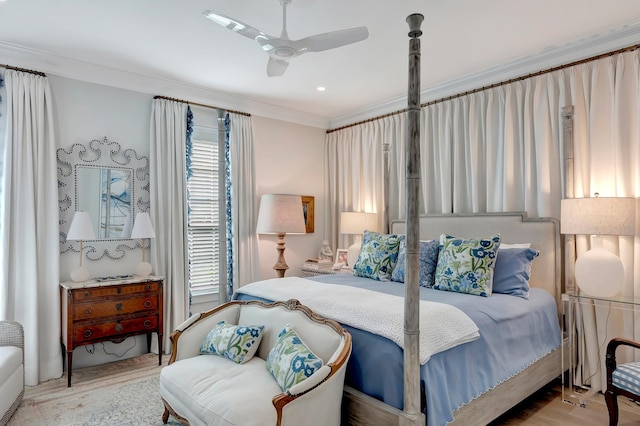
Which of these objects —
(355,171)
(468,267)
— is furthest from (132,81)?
(468,267)

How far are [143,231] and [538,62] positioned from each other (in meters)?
3.85

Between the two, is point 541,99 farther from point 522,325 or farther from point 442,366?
point 442,366

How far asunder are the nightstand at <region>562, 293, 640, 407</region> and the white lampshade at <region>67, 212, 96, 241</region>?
3.79 metres

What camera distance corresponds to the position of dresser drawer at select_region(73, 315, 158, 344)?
10.7 feet

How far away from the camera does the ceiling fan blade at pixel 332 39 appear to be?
7.50ft

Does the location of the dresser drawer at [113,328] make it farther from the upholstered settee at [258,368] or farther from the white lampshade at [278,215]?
the white lampshade at [278,215]

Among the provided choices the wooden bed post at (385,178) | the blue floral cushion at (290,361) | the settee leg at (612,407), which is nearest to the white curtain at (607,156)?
the settee leg at (612,407)

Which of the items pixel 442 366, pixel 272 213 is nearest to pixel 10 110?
pixel 272 213

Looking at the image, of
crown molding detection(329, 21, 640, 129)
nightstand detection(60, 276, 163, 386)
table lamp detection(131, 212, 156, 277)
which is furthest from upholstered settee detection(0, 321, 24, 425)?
crown molding detection(329, 21, 640, 129)

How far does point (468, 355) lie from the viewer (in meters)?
2.20

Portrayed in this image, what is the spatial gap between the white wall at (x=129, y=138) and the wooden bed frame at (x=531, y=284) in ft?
5.12

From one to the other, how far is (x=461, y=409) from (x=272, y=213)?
2.87 meters

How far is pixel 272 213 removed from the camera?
4.44 meters

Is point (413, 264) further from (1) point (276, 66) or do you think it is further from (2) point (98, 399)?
(2) point (98, 399)
